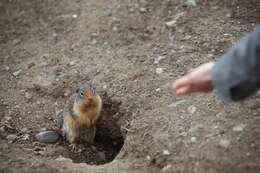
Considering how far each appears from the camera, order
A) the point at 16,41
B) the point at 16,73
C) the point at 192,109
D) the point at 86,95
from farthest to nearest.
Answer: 1. the point at 16,41
2. the point at 16,73
3. the point at 86,95
4. the point at 192,109

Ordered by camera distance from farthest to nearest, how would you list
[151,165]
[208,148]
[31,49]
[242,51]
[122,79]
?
[31,49], [122,79], [151,165], [208,148], [242,51]

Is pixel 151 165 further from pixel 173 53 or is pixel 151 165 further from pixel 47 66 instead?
pixel 47 66

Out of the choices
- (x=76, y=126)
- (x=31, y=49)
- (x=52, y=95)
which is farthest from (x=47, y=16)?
(x=76, y=126)

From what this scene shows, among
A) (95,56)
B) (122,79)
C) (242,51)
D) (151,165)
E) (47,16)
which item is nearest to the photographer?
(242,51)

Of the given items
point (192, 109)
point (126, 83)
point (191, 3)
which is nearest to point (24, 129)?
point (126, 83)

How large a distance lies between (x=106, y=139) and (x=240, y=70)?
115 inches

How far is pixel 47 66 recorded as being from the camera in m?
5.07

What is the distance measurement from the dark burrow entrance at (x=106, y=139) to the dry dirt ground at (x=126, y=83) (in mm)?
13

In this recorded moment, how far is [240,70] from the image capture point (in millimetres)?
2248

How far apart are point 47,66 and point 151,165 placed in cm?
210

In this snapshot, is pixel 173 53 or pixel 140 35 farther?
pixel 140 35

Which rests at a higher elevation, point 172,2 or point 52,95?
point 172,2

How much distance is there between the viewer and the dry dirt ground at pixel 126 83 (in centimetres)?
361

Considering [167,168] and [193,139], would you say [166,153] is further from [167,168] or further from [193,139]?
[193,139]
